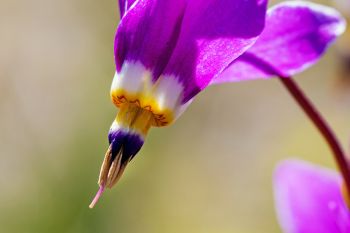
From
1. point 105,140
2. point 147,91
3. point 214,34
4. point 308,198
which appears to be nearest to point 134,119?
point 147,91

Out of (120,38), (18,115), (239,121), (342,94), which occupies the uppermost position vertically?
(120,38)

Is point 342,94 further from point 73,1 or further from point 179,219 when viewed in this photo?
point 73,1

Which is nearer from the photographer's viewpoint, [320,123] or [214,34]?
[214,34]

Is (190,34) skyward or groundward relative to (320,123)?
skyward

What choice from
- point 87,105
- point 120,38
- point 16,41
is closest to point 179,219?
point 87,105

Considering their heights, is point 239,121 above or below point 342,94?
below

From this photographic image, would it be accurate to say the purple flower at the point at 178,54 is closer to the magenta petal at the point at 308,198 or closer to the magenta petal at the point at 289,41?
the magenta petal at the point at 289,41

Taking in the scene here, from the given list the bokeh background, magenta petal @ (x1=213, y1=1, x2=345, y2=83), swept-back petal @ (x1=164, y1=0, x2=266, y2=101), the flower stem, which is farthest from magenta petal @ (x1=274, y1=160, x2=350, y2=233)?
the bokeh background

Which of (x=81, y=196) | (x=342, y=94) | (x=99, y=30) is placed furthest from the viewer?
(x=99, y=30)

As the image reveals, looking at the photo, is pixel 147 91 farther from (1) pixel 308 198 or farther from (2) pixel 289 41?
(1) pixel 308 198
